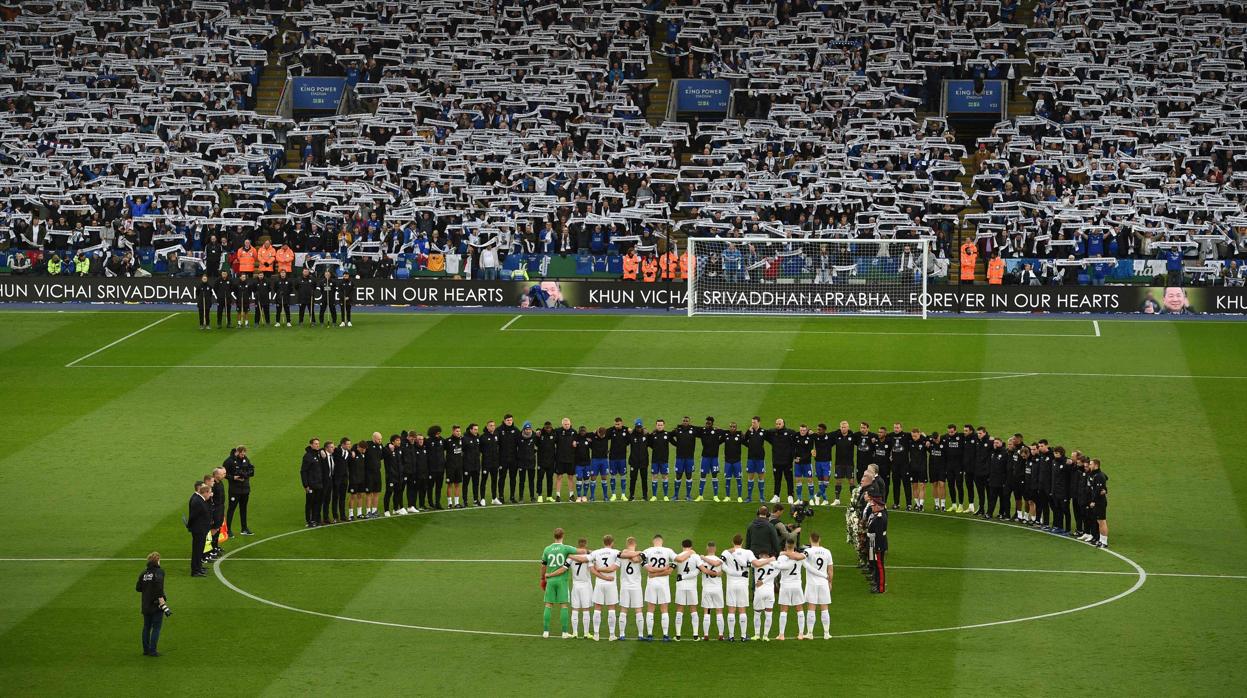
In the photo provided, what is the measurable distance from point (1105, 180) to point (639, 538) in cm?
2969

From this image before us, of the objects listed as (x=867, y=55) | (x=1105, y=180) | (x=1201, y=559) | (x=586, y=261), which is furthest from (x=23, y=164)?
(x=1201, y=559)

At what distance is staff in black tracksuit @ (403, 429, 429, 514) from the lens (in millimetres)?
30016

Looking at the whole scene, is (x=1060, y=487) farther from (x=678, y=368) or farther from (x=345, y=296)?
(x=345, y=296)

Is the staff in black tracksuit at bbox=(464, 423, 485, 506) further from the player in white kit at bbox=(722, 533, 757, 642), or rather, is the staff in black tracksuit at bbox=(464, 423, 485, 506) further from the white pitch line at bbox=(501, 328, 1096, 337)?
the white pitch line at bbox=(501, 328, 1096, 337)

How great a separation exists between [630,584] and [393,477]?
295 inches

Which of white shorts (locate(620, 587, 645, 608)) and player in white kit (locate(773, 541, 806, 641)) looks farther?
white shorts (locate(620, 587, 645, 608))

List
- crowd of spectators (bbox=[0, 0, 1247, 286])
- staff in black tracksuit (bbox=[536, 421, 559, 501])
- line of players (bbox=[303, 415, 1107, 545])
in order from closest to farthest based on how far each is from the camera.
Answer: line of players (bbox=[303, 415, 1107, 545]) → staff in black tracksuit (bbox=[536, 421, 559, 501]) → crowd of spectators (bbox=[0, 0, 1247, 286])

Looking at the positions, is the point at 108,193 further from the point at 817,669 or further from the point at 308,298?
the point at 817,669

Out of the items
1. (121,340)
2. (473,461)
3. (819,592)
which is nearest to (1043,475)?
(819,592)

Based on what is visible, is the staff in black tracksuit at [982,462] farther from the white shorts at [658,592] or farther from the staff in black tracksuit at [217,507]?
the staff in black tracksuit at [217,507]

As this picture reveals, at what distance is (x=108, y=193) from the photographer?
5575cm

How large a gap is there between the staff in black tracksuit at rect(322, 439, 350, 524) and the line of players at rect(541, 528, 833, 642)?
6.88 meters

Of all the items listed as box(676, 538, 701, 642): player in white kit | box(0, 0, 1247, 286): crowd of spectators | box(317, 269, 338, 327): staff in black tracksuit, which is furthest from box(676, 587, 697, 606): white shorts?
box(0, 0, 1247, 286): crowd of spectators

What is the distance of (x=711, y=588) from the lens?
23625 mm
